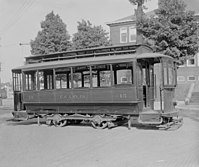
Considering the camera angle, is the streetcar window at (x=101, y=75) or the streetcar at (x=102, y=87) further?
the streetcar window at (x=101, y=75)

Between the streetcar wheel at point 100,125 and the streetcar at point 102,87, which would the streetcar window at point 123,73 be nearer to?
the streetcar at point 102,87

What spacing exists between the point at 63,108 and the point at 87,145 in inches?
202

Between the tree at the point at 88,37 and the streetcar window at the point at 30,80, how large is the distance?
10561 mm

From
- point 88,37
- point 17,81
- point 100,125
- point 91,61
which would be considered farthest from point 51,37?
point 100,125

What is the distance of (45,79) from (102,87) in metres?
3.34

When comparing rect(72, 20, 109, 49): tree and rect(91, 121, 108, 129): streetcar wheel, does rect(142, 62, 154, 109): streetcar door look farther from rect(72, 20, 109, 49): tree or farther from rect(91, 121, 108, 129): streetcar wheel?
rect(72, 20, 109, 49): tree

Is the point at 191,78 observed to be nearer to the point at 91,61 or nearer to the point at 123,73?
the point at 123,73

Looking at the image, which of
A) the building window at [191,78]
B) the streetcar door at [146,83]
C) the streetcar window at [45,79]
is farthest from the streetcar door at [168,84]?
the building window at [191,78]

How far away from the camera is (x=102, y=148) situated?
31.2ft

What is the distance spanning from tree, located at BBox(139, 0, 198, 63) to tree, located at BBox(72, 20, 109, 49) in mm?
4621

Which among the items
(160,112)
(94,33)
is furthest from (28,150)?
(94,33)

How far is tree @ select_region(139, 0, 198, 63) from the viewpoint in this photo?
22219 mm

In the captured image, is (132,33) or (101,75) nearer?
(101,75)

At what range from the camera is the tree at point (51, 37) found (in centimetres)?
2741
